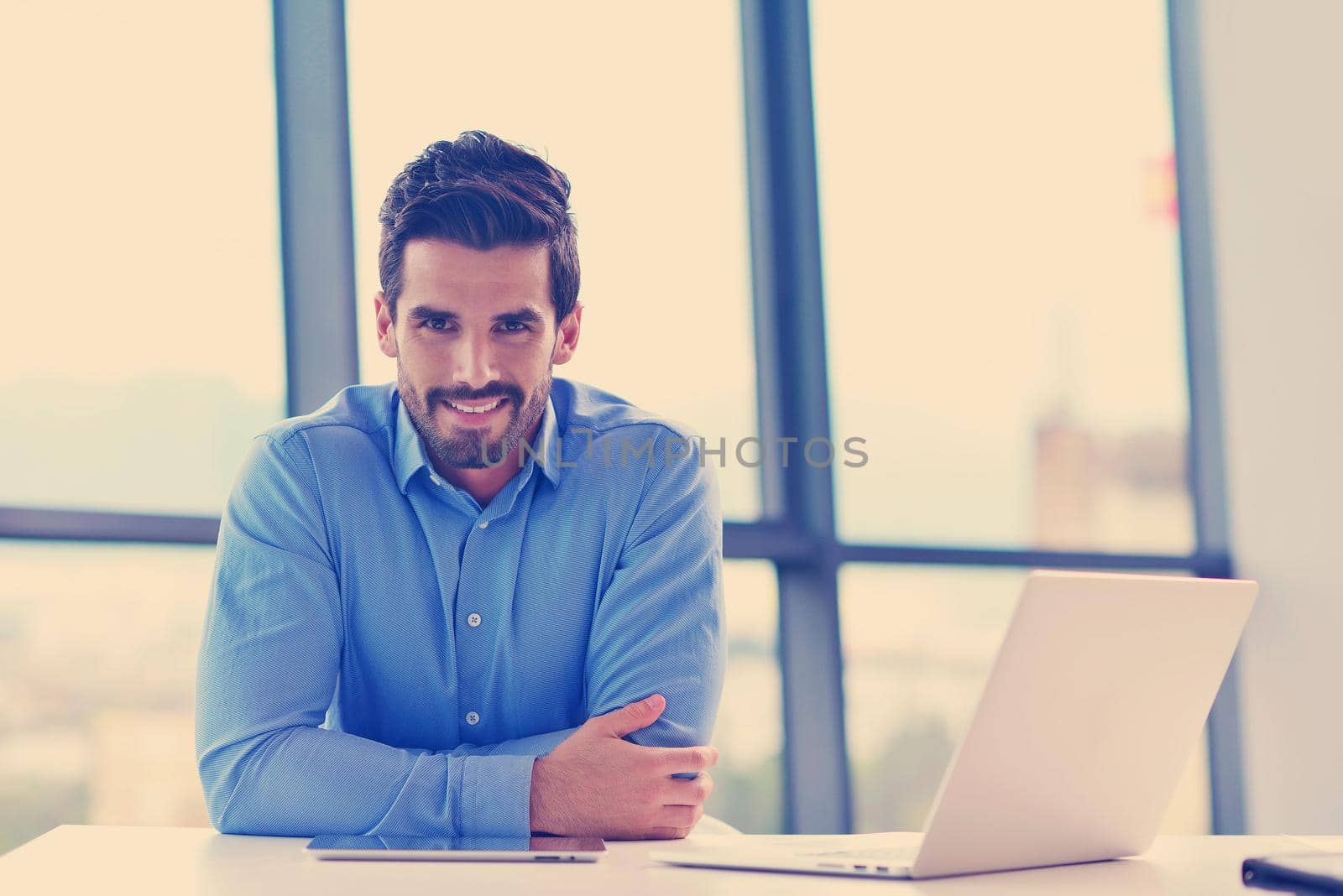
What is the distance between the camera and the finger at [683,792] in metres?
1.47

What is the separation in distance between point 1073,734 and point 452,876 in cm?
58

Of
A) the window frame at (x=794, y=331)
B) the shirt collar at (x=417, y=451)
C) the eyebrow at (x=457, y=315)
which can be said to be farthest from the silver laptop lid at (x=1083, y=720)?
the window frame at (x=794, y=331)

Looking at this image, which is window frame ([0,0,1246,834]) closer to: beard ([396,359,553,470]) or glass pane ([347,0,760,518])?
glass pane ([347,0,760,518])

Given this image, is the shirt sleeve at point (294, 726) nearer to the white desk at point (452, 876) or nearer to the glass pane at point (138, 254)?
the white desk at point (452, 876)

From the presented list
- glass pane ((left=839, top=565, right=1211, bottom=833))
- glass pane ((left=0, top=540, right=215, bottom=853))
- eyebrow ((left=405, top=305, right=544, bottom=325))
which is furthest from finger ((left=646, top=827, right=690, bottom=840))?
glass pane ((left=839, top=565, right=1211, bottom=833))

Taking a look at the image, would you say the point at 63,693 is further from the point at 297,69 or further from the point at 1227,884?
the point at 1227,884

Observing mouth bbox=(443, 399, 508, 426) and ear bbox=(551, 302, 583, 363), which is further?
ear bbox=(551, 302, 583, 363)

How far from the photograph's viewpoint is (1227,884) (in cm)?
115

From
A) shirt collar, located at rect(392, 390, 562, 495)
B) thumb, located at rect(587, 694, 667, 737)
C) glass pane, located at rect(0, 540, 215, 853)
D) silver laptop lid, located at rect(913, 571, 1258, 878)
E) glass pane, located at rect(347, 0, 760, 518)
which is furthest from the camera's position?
glass pane, located at rect(347, 0, 760, 518)

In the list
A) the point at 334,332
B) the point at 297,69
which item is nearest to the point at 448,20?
the point at 297,69

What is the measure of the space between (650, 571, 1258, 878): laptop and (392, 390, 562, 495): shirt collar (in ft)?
2.50

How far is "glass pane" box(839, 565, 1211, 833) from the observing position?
10.8 ft

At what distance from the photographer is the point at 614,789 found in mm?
1449

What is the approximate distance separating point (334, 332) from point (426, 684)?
122 cm
